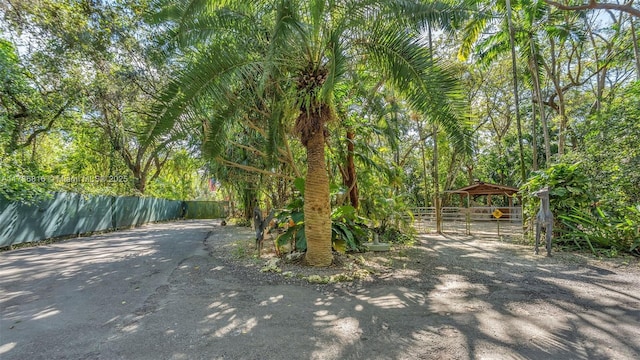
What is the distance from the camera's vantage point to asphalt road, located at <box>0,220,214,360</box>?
2.62 metres

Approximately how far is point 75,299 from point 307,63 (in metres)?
5.05

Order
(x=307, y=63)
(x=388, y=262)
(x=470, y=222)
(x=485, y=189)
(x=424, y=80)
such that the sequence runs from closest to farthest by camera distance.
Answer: (x=424, y=80), (x=307, y=63), (x=388, y=262), (x=470, y=222), (x=485, y=189)

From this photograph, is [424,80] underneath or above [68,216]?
above

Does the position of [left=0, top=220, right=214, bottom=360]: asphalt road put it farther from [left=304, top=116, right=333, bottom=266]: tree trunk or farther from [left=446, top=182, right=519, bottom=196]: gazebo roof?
[left=446, top=182, right=519, bottom=196]: gazebo roof

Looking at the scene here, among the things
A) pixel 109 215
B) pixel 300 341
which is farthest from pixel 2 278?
pixel 109 215

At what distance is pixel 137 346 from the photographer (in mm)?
2615

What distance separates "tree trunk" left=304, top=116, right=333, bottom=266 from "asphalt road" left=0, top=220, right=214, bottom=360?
8.49 ft

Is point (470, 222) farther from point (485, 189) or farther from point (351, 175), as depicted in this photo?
point (351, 175)

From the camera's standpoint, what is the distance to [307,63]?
17.3 feet

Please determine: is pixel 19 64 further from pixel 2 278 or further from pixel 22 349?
pixel 22 349

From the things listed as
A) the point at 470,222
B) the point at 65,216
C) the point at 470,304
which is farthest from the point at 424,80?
the point at 65,216

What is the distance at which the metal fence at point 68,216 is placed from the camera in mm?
8172

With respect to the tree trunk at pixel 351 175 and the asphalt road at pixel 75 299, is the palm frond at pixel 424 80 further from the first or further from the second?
the asphalt road at pixel 75 299

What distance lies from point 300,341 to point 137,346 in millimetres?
1478
